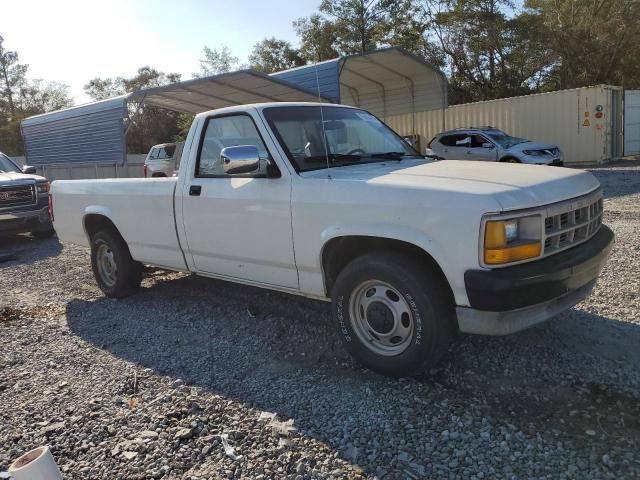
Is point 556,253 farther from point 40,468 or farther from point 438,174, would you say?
point 40,468

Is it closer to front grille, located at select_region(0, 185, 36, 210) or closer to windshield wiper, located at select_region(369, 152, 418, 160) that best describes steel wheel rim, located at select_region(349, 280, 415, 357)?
windshield wiper, located at select_region(369, 152, 418, 160)

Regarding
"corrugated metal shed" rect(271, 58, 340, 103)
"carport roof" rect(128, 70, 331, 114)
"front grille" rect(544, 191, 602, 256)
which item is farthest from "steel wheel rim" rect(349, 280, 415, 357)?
"corrugated metal shed" rect(271, 58, 340, 103)

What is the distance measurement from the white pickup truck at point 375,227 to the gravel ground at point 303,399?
0.45m

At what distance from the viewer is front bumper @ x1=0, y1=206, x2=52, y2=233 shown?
9805 mm

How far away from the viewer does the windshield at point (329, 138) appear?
4.10m

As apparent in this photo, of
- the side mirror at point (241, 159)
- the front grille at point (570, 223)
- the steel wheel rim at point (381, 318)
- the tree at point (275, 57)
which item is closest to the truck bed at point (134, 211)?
the side mirror at point (241, 159)

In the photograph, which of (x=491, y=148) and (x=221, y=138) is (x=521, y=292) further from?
(x=491, y=148)

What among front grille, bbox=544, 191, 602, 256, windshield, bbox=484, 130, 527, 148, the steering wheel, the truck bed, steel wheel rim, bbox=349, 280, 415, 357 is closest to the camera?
front grille, bbox=544, 191, 602, 256

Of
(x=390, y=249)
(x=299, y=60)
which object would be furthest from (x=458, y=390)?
(x=299, y=60)

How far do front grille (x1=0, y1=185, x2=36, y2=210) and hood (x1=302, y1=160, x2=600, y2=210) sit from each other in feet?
27.0

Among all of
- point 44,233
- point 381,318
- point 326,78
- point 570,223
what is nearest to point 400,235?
point 381,318

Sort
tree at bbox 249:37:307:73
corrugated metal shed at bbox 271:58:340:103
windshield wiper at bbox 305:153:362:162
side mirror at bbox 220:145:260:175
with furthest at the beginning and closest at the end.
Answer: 1. tree at bbox 249:37:307:73
2. corrugated metal shed at bbox 271:58:340:103
3. windshield wiper at bbox 305:153:362:162
4. side mirror at bbox 220:145:260:175

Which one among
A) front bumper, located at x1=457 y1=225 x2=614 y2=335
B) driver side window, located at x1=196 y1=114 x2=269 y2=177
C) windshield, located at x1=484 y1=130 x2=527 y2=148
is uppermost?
driver side window, located at x1=196 y1=114 x2=269 y2=177

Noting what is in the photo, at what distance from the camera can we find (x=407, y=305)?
3.37 metres
